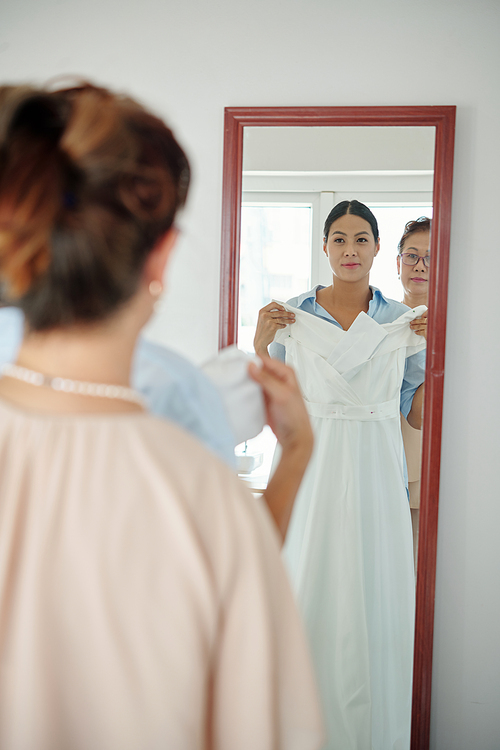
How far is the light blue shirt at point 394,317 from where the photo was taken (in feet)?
4.39

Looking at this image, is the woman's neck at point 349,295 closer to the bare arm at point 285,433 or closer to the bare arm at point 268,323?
the bare arm at point 268,323

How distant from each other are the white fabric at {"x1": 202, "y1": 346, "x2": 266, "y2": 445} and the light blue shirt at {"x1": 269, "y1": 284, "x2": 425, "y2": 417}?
60 cm

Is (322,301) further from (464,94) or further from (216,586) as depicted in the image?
(216,586)

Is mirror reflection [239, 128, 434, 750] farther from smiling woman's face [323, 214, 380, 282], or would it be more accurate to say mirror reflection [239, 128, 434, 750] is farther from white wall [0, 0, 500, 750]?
white wall [0, 0, 500, 750]

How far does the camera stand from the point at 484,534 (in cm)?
137

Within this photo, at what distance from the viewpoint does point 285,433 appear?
2.54 feet

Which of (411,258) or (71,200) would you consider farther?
(411,258)

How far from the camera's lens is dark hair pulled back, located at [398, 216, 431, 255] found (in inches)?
51.8

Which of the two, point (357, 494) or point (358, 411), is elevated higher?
point (358, 411)

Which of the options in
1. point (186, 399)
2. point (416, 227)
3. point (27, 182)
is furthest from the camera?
point (416, 227)

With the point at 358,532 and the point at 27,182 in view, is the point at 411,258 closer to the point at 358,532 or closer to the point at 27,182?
the point at 358,532

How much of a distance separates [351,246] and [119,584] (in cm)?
105

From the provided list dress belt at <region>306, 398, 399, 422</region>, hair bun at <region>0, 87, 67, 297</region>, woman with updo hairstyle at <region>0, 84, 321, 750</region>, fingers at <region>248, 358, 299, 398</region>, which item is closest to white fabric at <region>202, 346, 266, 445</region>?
fingers at <region>248, 358, 299, 398</region>

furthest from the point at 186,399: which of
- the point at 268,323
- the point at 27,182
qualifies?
the point at 268,323
